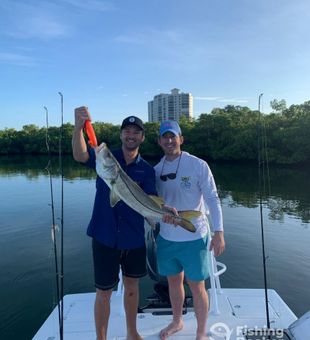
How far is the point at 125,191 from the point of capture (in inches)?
117

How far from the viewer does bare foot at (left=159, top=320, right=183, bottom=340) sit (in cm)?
365

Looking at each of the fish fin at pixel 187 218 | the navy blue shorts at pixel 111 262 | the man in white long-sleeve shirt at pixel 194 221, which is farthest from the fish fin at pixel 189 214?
the navy blue shorts at pixel 111 262

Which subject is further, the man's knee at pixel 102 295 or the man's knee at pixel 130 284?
the man's knee at pixel 130 284

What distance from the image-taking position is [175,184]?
352 cm

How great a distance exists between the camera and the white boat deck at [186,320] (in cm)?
373

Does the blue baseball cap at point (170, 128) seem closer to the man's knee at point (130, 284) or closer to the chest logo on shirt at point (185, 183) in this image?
the chest logo on shirt at point (185, 183)

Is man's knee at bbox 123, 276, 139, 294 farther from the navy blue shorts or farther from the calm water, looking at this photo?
the calm water

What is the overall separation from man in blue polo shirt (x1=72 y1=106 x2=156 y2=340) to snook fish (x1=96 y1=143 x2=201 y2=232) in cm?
24

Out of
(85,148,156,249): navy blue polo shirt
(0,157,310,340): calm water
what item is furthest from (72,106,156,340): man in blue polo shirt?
(0,157,310,340): calm water

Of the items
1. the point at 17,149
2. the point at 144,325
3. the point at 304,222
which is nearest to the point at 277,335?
the point at 144,325

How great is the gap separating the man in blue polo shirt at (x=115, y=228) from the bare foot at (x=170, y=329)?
67 cm

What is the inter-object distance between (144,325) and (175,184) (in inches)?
70.4

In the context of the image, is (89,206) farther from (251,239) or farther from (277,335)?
(277,335)

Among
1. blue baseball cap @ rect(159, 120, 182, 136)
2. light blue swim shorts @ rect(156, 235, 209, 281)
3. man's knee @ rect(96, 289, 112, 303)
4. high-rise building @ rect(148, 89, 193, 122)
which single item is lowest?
man's knee @ rect(96, 289, 112, 303)
